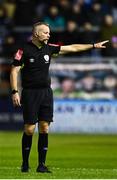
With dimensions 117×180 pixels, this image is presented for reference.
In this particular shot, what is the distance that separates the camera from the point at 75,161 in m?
16.4

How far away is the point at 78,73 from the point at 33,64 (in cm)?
1224

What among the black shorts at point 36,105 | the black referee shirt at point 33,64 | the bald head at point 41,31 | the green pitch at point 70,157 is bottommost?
the green pitch at point 70,157

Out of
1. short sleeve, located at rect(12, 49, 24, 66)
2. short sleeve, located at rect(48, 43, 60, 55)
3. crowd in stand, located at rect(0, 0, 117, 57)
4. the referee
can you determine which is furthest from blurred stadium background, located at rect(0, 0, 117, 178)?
short sleeve, located at rect(12, 49, 24, 66)

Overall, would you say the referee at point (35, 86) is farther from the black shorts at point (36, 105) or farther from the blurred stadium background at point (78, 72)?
the blurred stadium background at point (78, 72)

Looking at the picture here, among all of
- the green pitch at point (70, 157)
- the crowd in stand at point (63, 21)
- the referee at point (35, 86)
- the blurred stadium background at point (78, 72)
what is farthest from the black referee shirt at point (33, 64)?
the crowd in stand at point (63, 21)

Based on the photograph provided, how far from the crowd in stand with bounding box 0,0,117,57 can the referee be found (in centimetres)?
1192

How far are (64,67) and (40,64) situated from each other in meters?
12.3

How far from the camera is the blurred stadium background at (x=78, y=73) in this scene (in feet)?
81.0

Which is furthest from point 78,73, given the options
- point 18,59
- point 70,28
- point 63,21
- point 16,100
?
point 16,100

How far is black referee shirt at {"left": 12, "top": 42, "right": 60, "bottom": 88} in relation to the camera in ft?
42.7

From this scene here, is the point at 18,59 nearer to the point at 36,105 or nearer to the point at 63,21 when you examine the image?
the point at 36,105

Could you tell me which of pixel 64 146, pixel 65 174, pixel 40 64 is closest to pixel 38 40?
pixel 40 64

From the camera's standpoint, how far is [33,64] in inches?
514

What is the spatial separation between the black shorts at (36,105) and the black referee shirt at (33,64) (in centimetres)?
11
